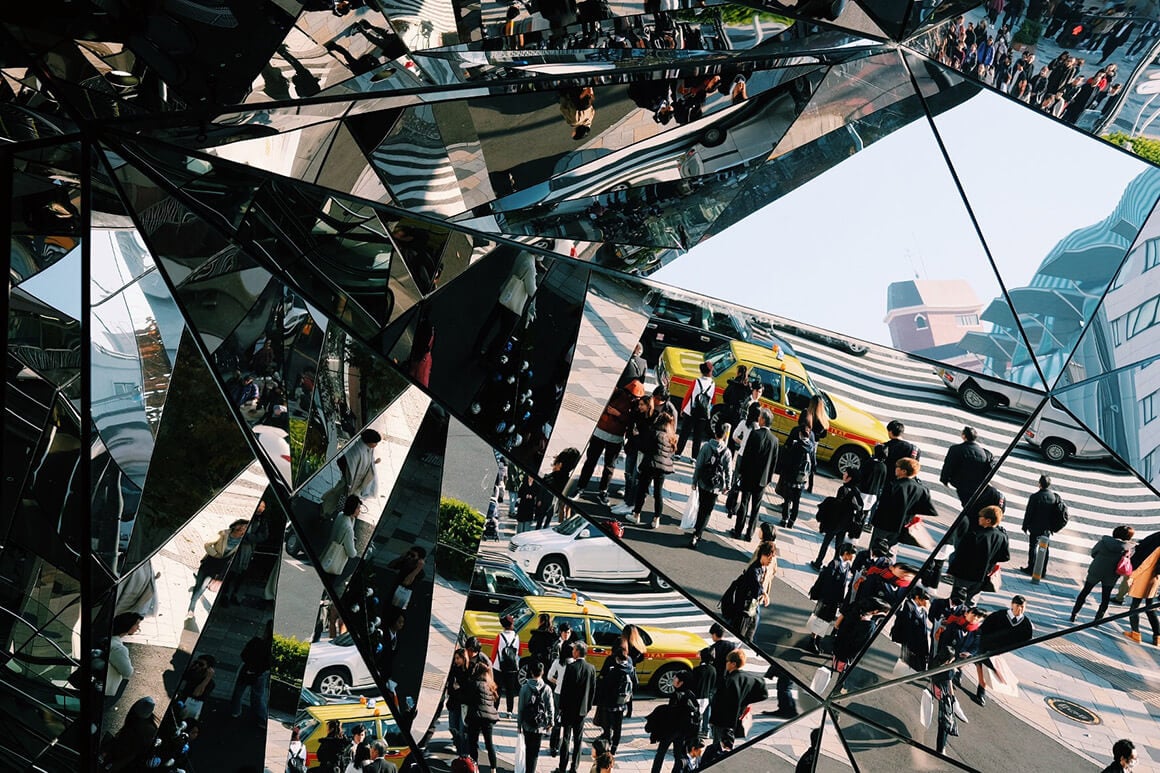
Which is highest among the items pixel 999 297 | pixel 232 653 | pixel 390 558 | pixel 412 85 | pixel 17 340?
pixel 412 85

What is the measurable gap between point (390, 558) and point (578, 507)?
1417 mm

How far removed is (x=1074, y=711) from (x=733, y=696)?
240 cm

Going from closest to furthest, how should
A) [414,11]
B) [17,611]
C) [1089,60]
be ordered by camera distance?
[414,11], [1089,60], [17,611]

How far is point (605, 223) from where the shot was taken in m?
7.78

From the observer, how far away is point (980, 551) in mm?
7828

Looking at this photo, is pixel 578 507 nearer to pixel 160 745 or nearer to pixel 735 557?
pixel 735 557

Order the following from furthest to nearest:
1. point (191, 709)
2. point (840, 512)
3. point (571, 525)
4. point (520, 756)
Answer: point (520, 756), point (191, 709), point (571, 525), point (840, 512)

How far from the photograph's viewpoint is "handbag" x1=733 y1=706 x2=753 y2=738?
8.39 meters

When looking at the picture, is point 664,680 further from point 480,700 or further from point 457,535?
point 457,535

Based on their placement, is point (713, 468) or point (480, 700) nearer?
point (713, 468)

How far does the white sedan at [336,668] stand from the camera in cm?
839

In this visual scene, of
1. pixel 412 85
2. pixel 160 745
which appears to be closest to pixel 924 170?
pixel 412 85

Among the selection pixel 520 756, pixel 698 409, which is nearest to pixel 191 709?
pixel 520 756

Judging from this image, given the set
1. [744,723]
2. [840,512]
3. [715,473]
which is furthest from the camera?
[744,723]
